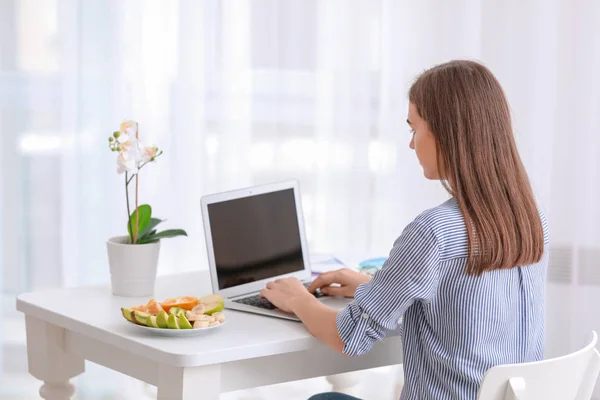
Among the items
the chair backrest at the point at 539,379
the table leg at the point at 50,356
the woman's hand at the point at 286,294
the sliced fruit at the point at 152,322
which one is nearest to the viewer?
the chair backrest at the point at 539,379

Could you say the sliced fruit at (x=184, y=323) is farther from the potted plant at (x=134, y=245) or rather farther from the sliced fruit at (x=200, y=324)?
the potted plant at (x=134, y=245)

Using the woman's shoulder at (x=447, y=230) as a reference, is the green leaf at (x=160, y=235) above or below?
below

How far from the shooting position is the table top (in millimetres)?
1566

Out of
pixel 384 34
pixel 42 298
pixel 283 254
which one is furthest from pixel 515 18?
pixel 42 298

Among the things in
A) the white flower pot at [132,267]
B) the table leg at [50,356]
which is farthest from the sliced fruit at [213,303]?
the table leg at [50,356]

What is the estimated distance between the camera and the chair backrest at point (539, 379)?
139 centimetres

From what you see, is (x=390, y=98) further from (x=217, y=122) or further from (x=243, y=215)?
(x=243, y=215)

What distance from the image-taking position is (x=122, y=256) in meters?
1.92

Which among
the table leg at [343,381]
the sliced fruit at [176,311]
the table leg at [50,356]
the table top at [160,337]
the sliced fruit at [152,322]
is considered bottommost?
the table leg at [343,381]

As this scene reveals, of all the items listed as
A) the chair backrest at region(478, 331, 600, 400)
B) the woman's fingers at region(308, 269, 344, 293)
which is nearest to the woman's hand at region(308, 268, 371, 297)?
the woman's fingers at region(308, 269, 344, 293)

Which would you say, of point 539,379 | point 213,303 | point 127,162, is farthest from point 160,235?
point 539,379

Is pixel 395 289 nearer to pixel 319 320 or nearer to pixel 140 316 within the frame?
pixel 319 320

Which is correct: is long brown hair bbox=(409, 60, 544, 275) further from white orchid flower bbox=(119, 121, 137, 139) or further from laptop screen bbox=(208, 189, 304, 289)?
white orchid flower bbox=(119, 121, 137, 139)

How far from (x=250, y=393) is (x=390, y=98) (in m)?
1.03
